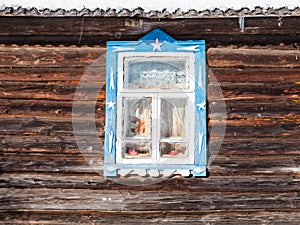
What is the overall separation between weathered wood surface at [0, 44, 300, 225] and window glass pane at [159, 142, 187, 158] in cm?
23

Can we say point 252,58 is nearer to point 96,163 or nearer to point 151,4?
point 151,4

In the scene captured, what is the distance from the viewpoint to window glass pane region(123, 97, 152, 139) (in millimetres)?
6211

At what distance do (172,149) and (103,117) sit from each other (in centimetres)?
72

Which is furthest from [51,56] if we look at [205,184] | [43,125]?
[205,184]

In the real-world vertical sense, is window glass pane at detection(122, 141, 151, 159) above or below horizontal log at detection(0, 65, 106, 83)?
below

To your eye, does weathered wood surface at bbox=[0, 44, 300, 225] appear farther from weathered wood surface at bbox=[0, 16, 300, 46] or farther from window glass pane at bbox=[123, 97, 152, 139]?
window glass pane at bbox=[123, 97, 152, 139]

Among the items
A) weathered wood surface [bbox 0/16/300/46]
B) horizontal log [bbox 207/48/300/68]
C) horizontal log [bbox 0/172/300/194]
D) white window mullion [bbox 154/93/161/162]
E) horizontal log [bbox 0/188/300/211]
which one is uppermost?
weathered wood surface [bbox 0/16/300/46]

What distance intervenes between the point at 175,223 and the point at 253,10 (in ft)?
6.92

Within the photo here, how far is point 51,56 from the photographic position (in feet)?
20.7

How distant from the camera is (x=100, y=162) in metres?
6.22

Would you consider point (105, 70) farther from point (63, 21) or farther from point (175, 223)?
point (175, 223)

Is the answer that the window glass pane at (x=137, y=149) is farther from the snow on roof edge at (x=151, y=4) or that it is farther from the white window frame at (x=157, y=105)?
the snow on roof edge at (x=151, y=4)

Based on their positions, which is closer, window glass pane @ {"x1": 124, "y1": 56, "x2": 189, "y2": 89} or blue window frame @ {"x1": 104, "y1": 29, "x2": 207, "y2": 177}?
blue window frame @ {"x1": 104, "y1": 29, "x2": 207, "y2": 177}

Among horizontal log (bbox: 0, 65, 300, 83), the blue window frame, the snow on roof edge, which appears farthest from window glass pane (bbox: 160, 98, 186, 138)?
the snow on roof edge
